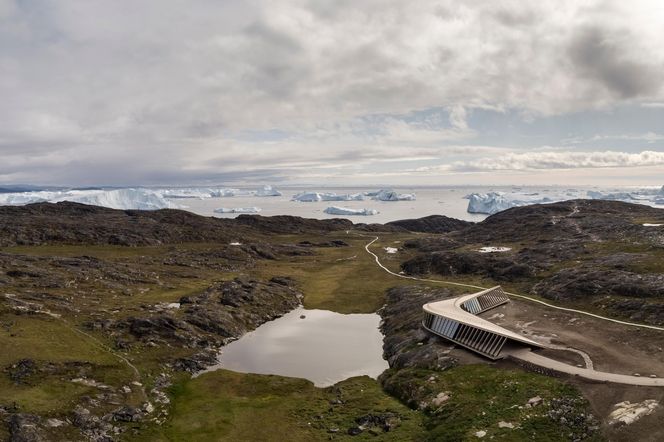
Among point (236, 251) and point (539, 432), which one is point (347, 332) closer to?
point (539, 432)

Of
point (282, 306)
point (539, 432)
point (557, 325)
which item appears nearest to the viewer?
point (539, 432)

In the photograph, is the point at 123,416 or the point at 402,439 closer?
the point at 402,439

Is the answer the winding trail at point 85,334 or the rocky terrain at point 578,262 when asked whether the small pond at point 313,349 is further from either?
the rocky terrain at point 578,262

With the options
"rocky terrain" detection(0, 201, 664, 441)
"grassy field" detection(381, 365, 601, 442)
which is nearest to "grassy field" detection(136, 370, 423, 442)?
"rocky terrain" detection(0, 201, 664, 441)

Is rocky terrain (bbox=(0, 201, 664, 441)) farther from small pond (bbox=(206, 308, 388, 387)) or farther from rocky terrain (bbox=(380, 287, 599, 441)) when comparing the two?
small pond (bbox=(206, 308, 388, 387))

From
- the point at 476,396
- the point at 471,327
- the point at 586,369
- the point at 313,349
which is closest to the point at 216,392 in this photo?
the point at 313,349

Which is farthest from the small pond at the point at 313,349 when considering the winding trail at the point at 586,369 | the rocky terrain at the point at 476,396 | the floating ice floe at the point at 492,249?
the floating ice floe at the point at 492,249

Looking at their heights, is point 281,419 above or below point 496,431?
below

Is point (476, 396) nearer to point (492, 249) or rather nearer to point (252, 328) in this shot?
point (252, 328)

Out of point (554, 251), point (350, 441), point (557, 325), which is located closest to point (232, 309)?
point (350, 441)
